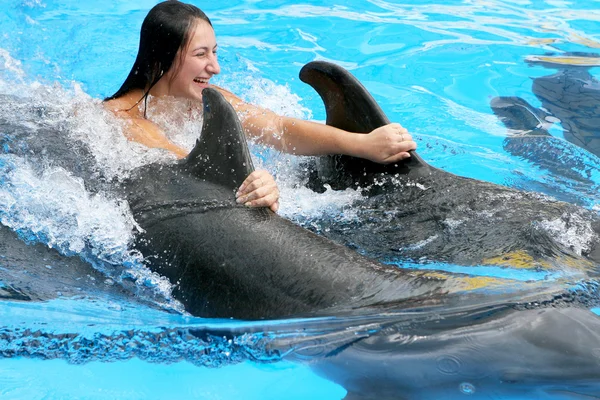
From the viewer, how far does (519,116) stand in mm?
7562

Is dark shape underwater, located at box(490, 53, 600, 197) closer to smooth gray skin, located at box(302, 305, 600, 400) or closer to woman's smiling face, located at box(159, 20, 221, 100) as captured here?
woman's smiling face, located at box(159, 20, 221, 100)

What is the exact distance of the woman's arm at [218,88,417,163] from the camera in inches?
174

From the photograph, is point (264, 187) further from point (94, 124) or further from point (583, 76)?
point (583, 76)

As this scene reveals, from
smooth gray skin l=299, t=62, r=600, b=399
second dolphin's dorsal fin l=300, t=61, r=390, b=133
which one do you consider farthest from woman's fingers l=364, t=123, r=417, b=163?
smooth gray skin l=299, t=62, r=600, b=399

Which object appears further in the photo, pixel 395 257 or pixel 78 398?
pixel 395 257

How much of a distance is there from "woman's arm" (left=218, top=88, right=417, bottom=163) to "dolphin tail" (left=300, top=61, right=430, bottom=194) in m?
0.07

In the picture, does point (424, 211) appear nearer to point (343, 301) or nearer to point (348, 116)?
point (348, 116)

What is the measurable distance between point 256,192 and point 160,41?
1.75 m

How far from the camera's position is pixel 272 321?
3.22 meters

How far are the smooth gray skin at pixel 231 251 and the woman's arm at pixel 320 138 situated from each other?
1.01 meters

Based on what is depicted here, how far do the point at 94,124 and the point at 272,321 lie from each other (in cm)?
212

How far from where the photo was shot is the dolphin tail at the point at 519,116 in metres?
7.20

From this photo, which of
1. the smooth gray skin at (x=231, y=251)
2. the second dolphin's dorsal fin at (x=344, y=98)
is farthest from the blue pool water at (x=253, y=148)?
the second dolphin's dorsal fin at (x=344, y=98)

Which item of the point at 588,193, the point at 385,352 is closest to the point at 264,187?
the point at 385,352
